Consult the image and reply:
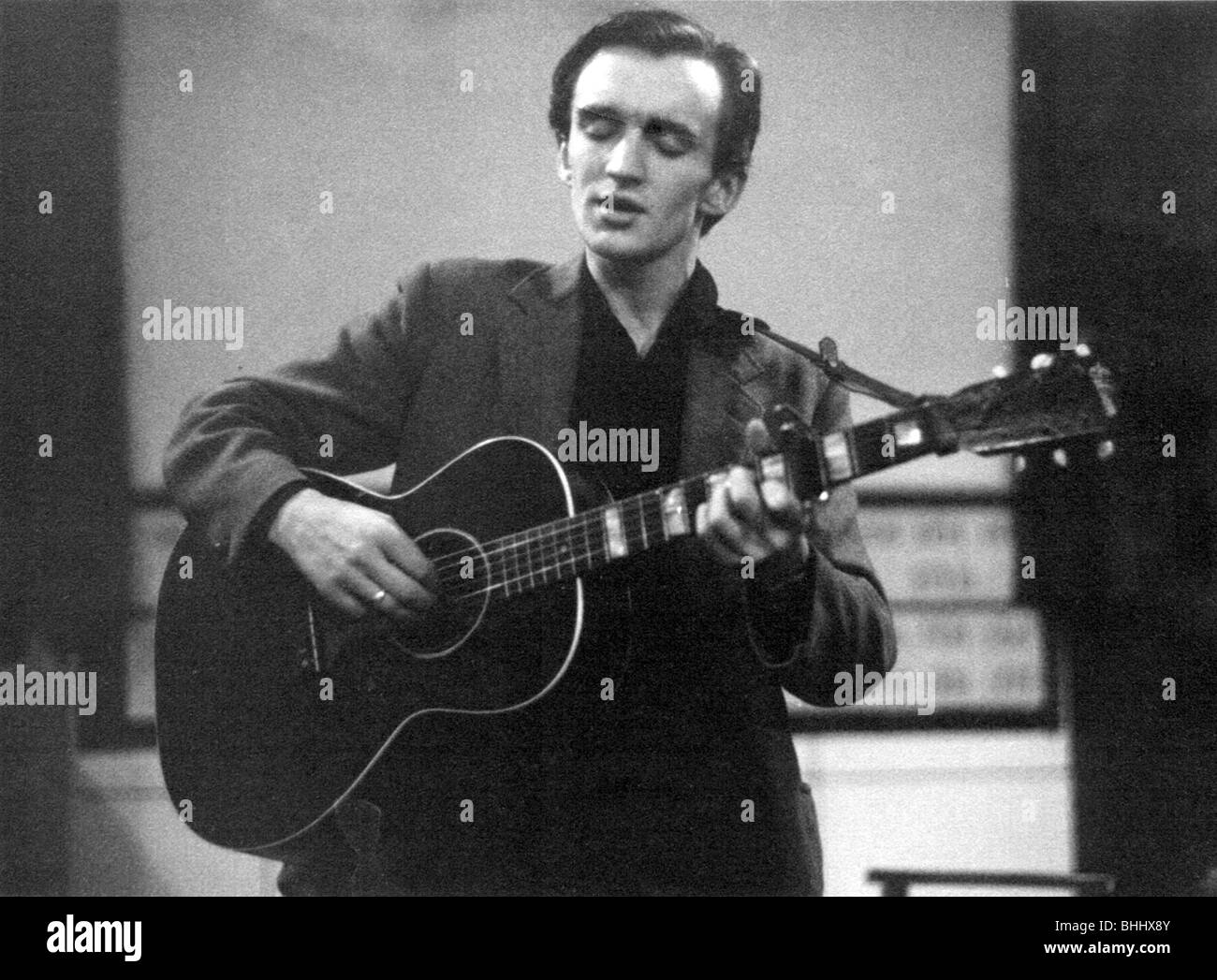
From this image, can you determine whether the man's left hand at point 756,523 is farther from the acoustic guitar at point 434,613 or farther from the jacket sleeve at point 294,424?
the jacket sleeve at point 294,424

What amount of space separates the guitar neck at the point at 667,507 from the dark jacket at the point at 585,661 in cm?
6

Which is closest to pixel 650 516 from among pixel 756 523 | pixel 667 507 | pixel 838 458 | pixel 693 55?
pixel 667 507

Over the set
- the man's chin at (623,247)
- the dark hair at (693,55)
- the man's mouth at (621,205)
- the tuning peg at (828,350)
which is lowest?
the tuning peg at (828,350)

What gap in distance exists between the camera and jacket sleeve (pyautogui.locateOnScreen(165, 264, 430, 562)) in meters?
1.83

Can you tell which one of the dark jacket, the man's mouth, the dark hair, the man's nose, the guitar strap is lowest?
the guitar strap

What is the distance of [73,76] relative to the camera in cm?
192

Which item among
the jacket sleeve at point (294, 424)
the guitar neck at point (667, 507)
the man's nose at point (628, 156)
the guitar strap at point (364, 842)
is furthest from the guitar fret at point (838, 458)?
the guitar strap at point (364, 842)

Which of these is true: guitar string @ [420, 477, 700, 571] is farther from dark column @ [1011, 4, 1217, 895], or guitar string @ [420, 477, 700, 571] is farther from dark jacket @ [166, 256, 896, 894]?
dark column @ [1011, 4, 1217, 895]

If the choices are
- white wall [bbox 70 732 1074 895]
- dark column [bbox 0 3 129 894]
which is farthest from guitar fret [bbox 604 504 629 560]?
dark column [bbox 0 3 129 894]

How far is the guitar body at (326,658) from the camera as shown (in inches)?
69.6

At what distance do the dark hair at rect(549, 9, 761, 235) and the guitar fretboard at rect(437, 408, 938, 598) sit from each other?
0.37m

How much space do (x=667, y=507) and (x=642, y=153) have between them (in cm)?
48

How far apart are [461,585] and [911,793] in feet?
2.22
